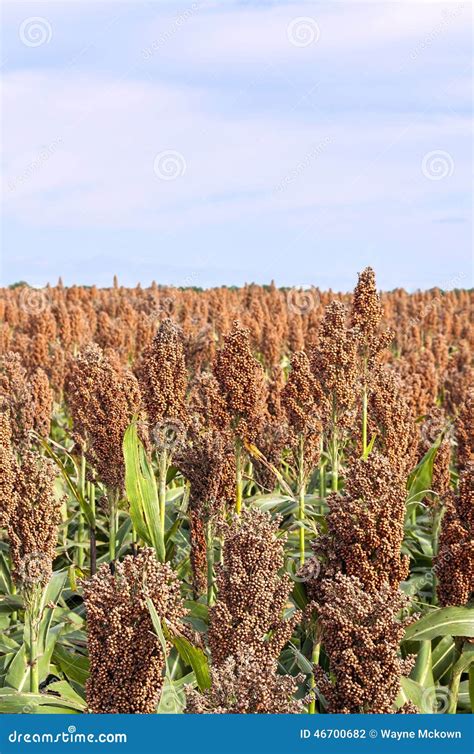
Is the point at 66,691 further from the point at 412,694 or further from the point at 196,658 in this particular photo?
the point at 412,694

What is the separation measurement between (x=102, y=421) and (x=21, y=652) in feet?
4.08

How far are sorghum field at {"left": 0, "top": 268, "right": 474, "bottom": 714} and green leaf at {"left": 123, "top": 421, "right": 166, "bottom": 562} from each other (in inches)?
0.4

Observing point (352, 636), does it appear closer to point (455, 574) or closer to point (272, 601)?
point (272, 601)

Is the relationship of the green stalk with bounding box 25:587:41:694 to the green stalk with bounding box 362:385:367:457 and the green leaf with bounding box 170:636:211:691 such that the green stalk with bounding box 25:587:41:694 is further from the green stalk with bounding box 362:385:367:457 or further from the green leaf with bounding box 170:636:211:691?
the green stalk with bounding box 362:385:367:457

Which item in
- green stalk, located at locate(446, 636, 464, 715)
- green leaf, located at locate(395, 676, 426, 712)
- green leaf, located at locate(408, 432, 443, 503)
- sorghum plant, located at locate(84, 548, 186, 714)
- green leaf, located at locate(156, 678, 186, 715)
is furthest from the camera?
green leaf, located at locate(408, 432, 443, 503)

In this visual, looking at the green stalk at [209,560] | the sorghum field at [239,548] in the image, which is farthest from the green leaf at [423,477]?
the green stalk at [209,560]

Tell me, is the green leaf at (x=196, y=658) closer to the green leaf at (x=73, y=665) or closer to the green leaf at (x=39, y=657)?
the green leaf at (x=39, y=657)

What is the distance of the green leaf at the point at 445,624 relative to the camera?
402cm

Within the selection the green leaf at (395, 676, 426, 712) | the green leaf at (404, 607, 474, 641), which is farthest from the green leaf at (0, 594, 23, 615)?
the green leaf at (395, 676, 426, 712)

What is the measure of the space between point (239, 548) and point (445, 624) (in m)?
1.48

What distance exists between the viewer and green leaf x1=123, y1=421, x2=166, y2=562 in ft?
14.1

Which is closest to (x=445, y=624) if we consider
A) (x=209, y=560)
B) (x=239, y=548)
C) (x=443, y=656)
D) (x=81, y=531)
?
(x=443, y=656)

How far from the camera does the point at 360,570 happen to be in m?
3.33

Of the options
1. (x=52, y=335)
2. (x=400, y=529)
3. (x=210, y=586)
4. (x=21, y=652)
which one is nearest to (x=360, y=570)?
(x=400, y=529)
